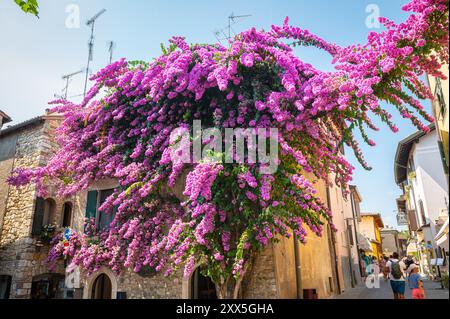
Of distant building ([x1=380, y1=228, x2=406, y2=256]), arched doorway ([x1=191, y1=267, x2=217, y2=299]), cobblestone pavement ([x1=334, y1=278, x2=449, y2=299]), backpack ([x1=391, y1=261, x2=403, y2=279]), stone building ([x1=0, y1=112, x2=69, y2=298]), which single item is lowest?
cobblestone pavement ([x1=334, y1=278, x2=449, y2=299])

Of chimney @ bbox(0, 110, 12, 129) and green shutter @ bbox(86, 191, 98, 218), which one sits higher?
chimney @ bbox(0, 110, 12, 129)

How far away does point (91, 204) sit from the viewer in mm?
13609

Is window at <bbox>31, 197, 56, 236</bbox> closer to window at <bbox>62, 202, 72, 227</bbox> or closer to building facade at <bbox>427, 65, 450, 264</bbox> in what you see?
window at <bbox>62, 202, 72, 227</bbox>

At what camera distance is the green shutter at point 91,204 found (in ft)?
44.3

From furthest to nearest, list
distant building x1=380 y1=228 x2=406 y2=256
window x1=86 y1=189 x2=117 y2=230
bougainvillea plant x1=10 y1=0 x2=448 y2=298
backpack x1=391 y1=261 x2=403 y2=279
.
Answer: distant building x1=380 y1=228 x2=406 y2=256, window x1=86 y1=189 x2=117 y2=230, backpack x1=391 y1=261 x2=403 y2=279, bougainvillea plant x1=10 y1=0 x2=448 y2=298

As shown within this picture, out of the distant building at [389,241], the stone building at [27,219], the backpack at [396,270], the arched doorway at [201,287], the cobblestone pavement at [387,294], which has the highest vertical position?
the distant building at [389,241]

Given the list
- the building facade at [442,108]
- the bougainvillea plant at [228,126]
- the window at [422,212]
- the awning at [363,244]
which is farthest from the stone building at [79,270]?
the awning at [363,244]

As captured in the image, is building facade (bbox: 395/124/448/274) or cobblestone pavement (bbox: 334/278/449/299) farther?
building facade (bbox: 395/124/448/274)

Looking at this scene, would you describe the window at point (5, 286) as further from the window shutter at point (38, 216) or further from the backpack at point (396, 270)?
the backpack at point (396, 270)

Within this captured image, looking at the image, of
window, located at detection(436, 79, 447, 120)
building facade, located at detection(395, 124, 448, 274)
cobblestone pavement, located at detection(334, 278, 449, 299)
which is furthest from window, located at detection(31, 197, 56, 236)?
building facade, located at detection(395, 124, 448, 274)

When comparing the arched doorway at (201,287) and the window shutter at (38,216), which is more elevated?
the window shutter at (38,216)

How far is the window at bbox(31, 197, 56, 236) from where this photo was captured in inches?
567

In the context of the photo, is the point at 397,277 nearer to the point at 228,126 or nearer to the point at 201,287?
the point at 201,287

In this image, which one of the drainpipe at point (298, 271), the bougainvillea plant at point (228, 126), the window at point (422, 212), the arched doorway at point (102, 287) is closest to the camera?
the bougainvillea plant at point (228, 126)
